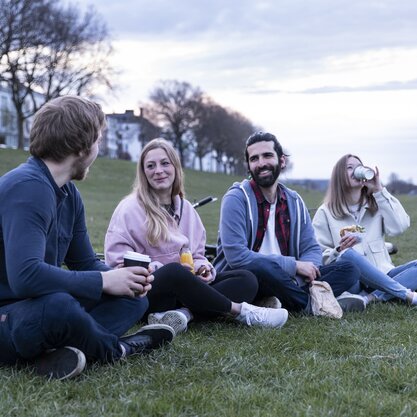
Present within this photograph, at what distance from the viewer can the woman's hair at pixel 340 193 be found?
6418mm

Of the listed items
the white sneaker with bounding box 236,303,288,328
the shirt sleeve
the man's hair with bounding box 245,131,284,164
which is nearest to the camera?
the shirt sleeve

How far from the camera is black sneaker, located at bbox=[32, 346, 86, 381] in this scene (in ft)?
11.5

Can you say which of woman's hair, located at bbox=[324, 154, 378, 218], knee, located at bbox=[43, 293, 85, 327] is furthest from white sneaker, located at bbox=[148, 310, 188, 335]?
woman's hair, located at bbox=[324, 154, 378, 218]

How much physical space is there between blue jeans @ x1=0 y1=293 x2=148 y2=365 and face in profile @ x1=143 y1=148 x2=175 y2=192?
5.94ft

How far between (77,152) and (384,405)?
1.99 m

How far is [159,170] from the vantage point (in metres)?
5.41

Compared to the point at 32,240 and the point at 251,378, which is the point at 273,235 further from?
the point at 32,240

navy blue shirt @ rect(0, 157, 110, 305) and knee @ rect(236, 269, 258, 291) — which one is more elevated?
navy blue shirt @ rect(0, 157, 110, 305)

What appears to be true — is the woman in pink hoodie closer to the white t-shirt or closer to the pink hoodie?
the pink hoodie

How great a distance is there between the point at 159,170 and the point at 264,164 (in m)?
0.92

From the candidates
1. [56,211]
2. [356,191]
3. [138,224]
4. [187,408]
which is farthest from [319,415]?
[356,191]

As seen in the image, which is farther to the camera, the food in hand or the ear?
the food in hand

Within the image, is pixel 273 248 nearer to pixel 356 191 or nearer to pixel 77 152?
pixel 356 191

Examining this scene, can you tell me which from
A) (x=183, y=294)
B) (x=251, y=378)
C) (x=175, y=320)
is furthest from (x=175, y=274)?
(x=251, y=378)
